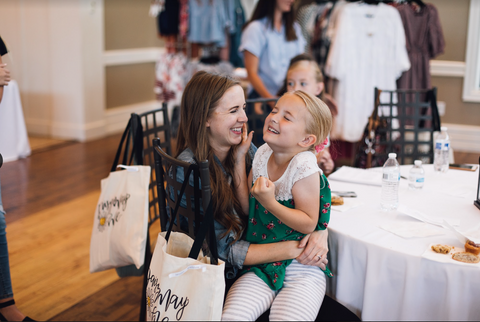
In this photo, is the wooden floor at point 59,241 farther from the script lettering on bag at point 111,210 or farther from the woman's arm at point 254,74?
the woman's arm at point 254,74

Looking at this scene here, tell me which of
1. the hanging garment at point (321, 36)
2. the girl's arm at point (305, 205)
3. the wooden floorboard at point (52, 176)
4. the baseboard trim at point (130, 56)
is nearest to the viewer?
the girl's arm at point (305, 205)

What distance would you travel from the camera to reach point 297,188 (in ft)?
4.68

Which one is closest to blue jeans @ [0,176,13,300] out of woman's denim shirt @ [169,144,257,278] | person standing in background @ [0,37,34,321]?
person standing in background @ [0,37,34,321]

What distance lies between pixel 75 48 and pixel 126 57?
0.92m

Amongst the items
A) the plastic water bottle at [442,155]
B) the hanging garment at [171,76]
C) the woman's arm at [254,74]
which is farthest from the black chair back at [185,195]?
the hanging garment at [171,76]

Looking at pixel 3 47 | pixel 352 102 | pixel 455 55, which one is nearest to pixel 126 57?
pixel 352 102

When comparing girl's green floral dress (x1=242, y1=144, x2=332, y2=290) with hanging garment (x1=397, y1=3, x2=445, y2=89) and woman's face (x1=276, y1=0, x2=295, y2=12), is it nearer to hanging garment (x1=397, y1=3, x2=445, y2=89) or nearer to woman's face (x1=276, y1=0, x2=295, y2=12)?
woman's face (x1=276, y1=0, x2=295, y2=12)

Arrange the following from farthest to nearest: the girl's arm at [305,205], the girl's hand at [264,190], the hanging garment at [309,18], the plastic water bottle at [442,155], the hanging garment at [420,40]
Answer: the hanging garment at [309,18] → the hanging garment at [420,40] → the plastic water bottle at [442,155] → the girl's arm at [305,205] → the girl's hand at [264,190]

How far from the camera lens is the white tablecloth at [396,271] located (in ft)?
4.42

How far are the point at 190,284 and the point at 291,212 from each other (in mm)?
360

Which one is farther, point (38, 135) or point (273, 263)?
point (38, 135)

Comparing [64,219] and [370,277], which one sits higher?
[370,277]

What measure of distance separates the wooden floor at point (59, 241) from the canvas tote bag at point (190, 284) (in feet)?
3.65

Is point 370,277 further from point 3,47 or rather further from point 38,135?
point 38,135
